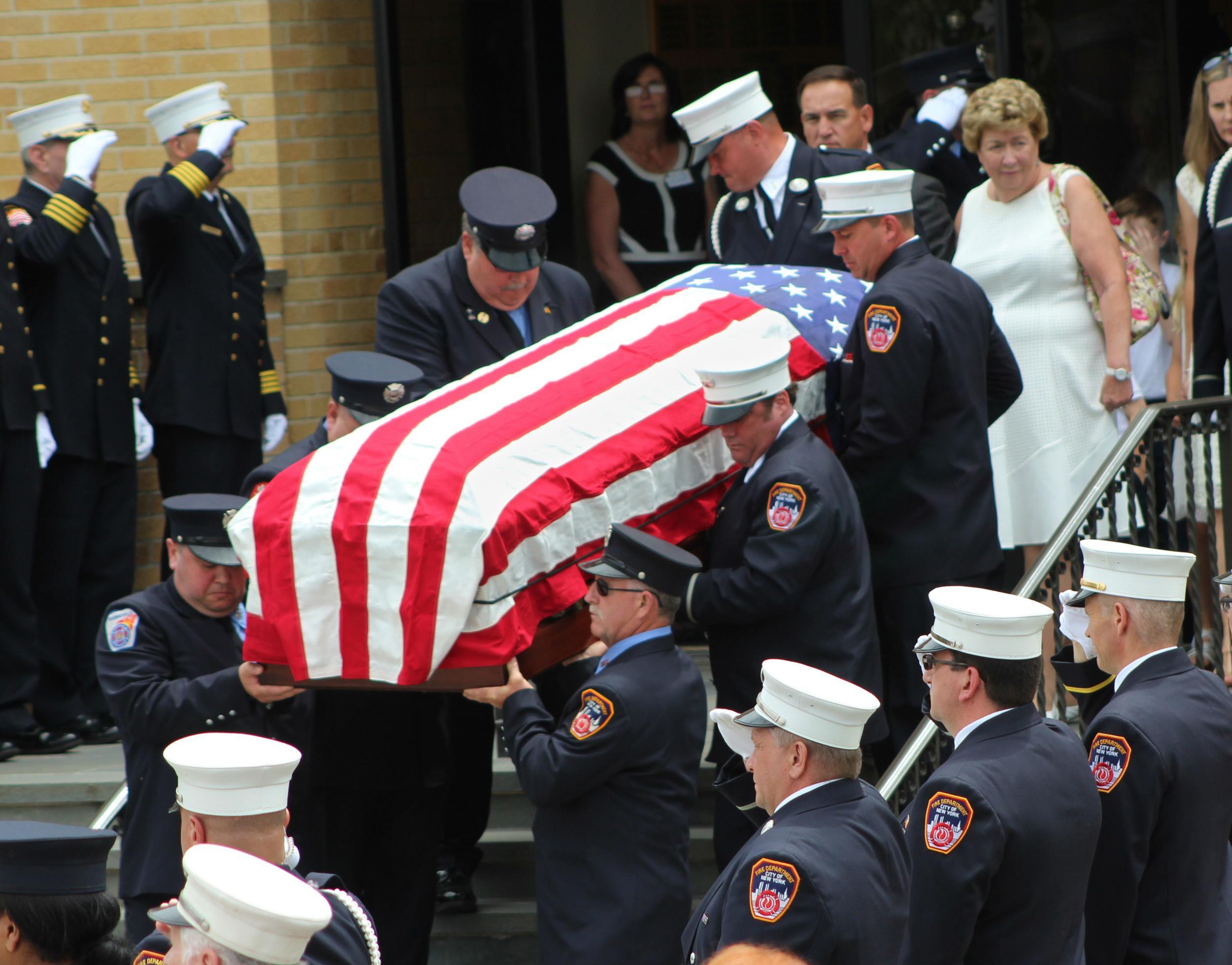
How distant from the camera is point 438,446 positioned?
3.95 metres

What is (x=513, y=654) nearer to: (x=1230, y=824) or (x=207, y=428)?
(x=1230, y=824)

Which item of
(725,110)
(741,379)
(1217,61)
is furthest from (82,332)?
(1217,61)

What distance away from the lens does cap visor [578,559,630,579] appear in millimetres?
3863

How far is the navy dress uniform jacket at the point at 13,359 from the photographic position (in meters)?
5.86

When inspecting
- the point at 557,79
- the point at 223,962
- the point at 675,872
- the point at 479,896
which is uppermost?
the point at 557,79

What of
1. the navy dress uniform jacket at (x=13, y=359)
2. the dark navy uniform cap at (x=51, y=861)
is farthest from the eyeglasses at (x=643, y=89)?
the dark navy uniform cap at (x=51, y=861)

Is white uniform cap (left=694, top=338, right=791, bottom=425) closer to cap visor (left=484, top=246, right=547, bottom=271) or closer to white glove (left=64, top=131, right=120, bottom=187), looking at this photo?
cap visor (left=484, top=246, right=547, bottom=271)

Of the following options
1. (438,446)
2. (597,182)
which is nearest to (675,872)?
(438,446)

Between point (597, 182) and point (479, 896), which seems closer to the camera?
point (479, 896)

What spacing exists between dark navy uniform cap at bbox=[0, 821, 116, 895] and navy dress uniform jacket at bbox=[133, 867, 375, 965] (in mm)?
191

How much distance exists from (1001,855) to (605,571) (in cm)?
114

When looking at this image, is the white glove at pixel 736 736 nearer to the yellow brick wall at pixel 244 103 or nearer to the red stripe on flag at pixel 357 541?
the red stripe on flag at pixel 357 541

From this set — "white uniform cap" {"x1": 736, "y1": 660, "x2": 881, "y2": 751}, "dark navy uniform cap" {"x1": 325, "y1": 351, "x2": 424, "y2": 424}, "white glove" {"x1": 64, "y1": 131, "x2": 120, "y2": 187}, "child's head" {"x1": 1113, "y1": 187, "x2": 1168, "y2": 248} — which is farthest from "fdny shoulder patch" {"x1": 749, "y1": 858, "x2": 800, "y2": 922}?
"child's head" {"x1": 1113, "y1": 187, "x2": 1168, "y2": 248}

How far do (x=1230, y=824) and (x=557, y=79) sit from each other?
4662mm
